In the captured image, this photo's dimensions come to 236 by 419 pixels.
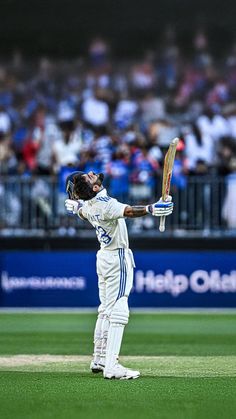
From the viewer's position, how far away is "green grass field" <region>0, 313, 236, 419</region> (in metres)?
7.84

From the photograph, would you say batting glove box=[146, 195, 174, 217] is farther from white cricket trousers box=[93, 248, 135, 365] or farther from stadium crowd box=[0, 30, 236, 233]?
stadium crowd box=[0, 30, 236, 233]

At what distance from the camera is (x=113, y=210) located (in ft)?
32.6

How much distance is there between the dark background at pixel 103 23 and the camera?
75.0 ft

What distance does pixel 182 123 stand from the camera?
21.4 m

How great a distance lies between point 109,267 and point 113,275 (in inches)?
3.9

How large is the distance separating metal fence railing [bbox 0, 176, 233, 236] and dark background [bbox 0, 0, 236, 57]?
4.85 meters

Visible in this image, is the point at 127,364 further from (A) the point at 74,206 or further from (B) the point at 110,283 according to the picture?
(A) the point at 74,206

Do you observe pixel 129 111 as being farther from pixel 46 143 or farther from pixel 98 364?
pixel 98 364

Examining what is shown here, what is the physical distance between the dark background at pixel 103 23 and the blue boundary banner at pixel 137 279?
546cm

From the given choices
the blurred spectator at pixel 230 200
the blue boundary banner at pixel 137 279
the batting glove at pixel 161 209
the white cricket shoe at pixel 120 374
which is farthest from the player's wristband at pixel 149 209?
the blue boundary banner at pixel 137 279

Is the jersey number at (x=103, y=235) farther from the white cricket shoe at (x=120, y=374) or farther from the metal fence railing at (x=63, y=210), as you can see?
the metal fence railing at (x=63, y=210)

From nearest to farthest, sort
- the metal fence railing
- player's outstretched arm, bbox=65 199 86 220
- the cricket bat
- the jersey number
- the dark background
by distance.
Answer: the cricket bat
the jersey number
player's outstretched arm, bbox=65 199 86 220
the metal fence railing
the dark background

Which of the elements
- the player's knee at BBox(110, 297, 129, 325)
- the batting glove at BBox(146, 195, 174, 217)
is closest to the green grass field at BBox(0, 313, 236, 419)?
the player's knee at BBox(110, 297, 129, 325)

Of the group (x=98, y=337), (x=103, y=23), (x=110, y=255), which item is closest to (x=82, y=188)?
(x=110, y=255)
